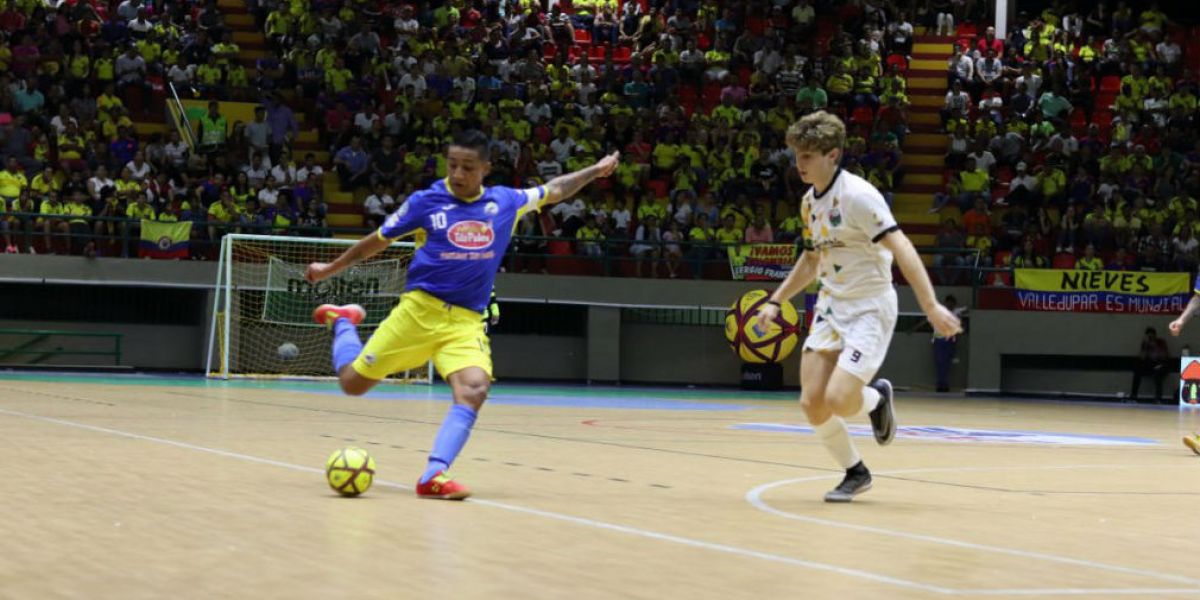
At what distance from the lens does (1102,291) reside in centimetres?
2912

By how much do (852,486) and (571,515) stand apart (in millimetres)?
1988

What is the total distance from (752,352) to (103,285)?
1175 cm

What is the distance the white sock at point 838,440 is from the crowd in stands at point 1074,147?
68.9ft

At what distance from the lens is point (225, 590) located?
5422 mm

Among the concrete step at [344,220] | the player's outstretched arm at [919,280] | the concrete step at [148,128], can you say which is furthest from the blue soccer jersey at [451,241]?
the concrete step at [148,128]

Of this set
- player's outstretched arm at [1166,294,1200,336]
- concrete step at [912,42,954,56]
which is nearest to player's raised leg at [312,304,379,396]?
player's outstretched arm at [1166,294,1200,336]

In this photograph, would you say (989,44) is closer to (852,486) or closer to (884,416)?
(884,416)

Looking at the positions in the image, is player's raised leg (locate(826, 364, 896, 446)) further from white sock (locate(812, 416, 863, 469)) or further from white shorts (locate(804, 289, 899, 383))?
white sock (locate(812, 416, 863, 469))

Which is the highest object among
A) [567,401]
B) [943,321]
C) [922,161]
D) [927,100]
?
[927,100]

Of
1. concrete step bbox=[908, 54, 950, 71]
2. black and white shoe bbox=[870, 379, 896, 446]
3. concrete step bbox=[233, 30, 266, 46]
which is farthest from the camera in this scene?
concrete step bbox=[908, 54, 950, 71]

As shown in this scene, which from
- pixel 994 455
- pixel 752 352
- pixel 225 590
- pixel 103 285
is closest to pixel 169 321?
pixel 103 285

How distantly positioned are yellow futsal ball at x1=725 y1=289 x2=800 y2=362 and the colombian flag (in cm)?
990

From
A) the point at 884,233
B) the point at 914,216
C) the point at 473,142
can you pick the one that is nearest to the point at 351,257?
the point at 473,142

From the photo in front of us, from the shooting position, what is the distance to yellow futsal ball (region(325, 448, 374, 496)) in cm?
846
